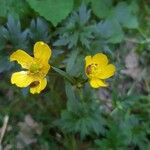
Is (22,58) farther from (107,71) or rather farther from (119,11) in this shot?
(119,11)

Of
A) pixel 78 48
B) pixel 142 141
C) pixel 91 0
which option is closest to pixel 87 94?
pixel 78 48

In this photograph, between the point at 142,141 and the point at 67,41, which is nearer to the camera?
the point at 67,41

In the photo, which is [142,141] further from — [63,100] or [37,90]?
[37,90]

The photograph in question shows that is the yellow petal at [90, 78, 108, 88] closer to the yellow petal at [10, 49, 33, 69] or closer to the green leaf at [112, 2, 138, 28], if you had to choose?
the yellow petal at [10, 49, 33, 69]

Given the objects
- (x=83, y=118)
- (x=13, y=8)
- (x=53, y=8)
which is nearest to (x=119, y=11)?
(x=53, y=8)

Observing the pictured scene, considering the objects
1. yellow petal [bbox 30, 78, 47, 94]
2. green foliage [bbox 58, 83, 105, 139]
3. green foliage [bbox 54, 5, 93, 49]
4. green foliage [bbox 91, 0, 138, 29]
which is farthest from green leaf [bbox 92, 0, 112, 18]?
yellow petal [bbox 30, 78, 47, 94]

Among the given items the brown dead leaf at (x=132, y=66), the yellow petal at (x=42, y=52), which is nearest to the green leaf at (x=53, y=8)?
the yellow petal at (x=42, y=52)
